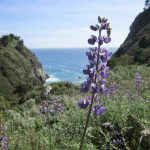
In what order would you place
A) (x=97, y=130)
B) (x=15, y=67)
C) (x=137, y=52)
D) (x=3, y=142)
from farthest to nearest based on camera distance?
(x=15, y=67) < (x=137, y=52) < (x=97, y=130) < (x=3, y=142)

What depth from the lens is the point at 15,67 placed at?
76.8 m

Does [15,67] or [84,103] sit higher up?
[84,103]

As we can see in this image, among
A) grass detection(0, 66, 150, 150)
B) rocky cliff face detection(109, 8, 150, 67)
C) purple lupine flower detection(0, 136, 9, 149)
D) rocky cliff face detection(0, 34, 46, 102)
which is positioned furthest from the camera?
rocky cliff face detection(0, 34, 46, 102)

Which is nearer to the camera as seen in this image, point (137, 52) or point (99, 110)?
point (99, 110)

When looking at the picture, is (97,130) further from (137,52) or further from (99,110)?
(137,52)

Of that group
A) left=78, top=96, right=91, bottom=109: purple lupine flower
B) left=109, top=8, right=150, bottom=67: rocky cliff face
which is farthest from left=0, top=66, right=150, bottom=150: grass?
left=109, top=8, right=150, bottom=67: rocky cliff face

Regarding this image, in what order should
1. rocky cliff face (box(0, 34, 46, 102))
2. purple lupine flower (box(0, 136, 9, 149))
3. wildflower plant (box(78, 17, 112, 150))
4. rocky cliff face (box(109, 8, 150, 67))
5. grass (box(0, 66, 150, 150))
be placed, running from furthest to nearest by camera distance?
rocky cliff face (box(0, 34, 46, 102)), rocky cliff face (box(109, 8, 150, 67)), grass (box(0, 66, 150, 150)), purple lupine flower (box(0, 136, 9, 149)), wildflower plant (box(78, 17, 112, 150))

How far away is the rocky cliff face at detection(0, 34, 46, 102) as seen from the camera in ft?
224

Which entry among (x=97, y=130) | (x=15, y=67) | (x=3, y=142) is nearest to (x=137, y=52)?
(x=15, y=67)

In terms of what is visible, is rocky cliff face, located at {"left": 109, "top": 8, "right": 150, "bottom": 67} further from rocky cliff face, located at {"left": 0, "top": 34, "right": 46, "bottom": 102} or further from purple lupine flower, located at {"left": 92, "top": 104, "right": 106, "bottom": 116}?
purple lupine flower, located at {"left": 92, "top": 104, "right": 106, "bottom": 116}

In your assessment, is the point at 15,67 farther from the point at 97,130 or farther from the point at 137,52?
the point at 97,130

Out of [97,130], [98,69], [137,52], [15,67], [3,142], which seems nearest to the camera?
[98,69]

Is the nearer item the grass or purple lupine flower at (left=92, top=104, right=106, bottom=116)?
purple lupine flower at (left=92, top=104, right=106, bottom=116)

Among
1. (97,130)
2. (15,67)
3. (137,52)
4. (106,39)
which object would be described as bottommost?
(15,67)
